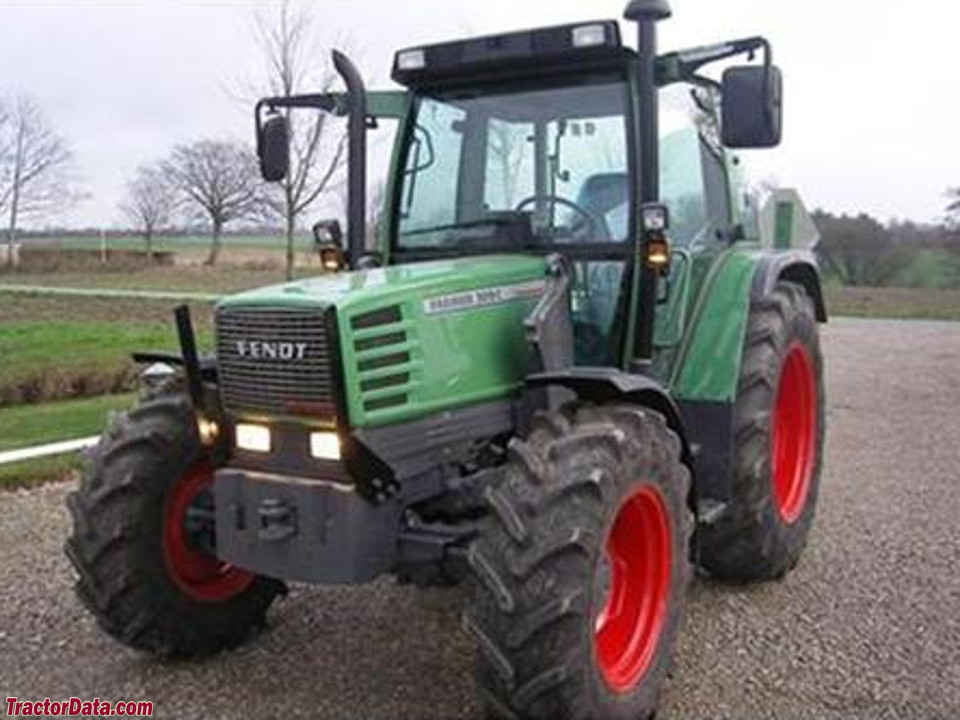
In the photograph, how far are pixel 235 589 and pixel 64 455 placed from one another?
4.29 meters

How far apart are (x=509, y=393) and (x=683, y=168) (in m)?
1.55

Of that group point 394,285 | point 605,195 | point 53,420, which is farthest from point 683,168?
point 53,420

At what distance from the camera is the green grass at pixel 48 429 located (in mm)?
8133

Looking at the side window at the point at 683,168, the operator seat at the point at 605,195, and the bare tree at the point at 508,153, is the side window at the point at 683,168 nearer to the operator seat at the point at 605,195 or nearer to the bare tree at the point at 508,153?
the operator seat at the point at 605,195

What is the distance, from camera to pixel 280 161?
5.48 meters

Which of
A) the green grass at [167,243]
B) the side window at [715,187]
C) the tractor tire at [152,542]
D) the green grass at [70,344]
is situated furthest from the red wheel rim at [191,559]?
the green grass at [167,243]

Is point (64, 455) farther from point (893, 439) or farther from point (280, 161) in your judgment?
point (893, 439)

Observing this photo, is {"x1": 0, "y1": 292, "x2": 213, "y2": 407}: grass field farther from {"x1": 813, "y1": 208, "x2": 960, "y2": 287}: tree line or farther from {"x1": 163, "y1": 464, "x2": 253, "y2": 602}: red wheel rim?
{"x1": 813, "y1": 208, "x2": 960, "y2": 287}: tree line

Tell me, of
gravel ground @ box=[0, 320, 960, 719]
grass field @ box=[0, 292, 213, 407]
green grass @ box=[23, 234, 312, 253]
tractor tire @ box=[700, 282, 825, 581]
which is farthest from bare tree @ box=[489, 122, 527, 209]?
green grass @ box=[23, 234, 312, 253]

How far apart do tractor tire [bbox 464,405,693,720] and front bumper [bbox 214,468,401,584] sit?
461mm

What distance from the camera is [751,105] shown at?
14.9 ft

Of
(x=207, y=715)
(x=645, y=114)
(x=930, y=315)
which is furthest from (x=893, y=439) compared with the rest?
(x=930, y=315)

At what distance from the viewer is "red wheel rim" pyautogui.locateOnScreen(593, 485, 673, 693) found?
165 inches

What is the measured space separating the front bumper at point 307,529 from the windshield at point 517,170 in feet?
5.03
